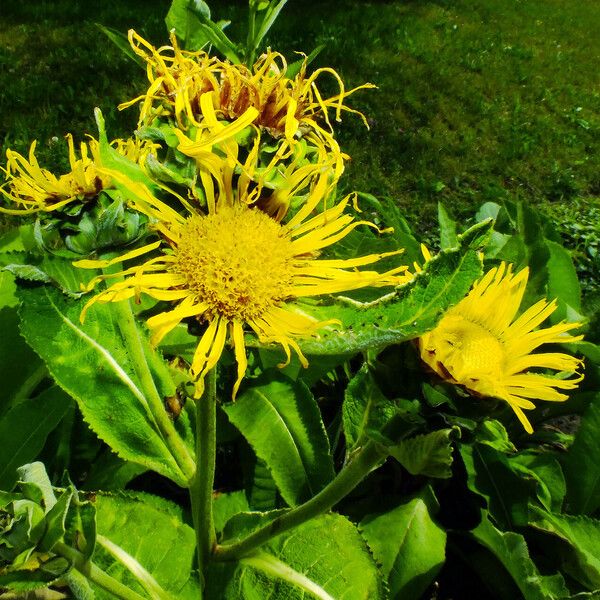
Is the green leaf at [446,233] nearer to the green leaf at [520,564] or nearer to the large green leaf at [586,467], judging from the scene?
the large green leaf at [586,467]

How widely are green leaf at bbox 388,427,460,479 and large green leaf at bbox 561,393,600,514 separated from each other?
1.10m

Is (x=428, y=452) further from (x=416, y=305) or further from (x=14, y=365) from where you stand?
(x=14, y=365)

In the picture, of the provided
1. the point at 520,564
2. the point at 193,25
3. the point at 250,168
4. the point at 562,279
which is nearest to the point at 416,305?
the point at 250,168

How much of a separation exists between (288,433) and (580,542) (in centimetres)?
79

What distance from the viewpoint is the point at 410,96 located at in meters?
6.24

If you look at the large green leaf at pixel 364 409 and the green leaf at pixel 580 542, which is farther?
the green leaf at pixel 580 542

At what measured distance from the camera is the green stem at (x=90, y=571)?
1.12 meters

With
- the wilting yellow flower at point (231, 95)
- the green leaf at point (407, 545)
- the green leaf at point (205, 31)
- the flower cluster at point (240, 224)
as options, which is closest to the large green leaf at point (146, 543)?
the green leaf at point (407, 545)

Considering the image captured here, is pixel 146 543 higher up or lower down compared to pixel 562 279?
lower down

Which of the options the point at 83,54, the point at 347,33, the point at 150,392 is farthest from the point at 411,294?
the point at 347,33

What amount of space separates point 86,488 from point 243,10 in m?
6.51

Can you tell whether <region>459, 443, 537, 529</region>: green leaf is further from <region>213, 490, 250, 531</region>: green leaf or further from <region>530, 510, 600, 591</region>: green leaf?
<region>213, 490, 250, 531</region>: green leaf

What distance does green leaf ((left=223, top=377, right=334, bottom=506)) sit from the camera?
179 centimetres

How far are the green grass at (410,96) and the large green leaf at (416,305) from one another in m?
3.36
